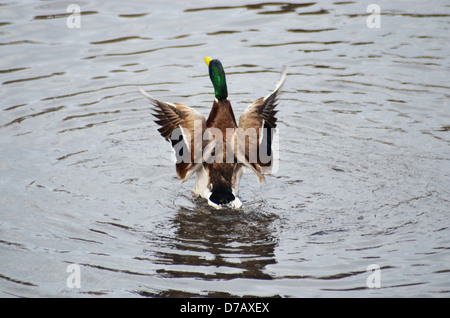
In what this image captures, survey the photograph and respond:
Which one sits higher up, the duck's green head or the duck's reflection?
the duck's green head

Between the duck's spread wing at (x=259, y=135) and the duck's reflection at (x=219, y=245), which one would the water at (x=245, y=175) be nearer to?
the duck's reflection at (x=219, y=245)

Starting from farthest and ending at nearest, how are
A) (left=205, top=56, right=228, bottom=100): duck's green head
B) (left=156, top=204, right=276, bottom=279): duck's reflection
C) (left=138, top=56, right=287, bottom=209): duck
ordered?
(left=205, top=56, right=228, bottom=100): duck's green head < (left=138, top=56, right=287, bottom=209): duck < (left=156, top=204, right=276, bottom=279): duck's reflection

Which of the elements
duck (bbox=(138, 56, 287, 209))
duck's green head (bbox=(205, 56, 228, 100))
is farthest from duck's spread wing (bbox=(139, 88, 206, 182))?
duck's green head (bbox=(205, 56, 228, 100))

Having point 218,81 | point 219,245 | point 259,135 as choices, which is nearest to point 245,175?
point 259,135

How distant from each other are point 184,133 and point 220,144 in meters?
0.38

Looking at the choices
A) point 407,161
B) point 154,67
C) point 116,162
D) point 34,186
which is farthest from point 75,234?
point 154,67

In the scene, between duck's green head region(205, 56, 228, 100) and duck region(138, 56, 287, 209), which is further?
duck's green head region(205, 56, 228, 100)

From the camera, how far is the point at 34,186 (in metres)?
7.21

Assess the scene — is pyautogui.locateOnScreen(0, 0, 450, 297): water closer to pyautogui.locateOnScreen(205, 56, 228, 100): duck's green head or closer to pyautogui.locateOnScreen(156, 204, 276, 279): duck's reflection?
pyautogui.locateOnScreen(156, 204, 276, 279): duck's reflection

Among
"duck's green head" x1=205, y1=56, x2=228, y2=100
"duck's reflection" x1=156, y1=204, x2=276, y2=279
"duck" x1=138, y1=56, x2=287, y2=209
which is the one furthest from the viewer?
"duck's green head" x1=205, y1=56, x2=228, y2=100

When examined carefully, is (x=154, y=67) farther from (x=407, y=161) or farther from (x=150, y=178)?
(x=407, y=161)

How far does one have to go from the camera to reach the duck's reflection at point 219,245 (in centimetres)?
566

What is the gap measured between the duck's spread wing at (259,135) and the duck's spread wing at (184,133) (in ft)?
1.31

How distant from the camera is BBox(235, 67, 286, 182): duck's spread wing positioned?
6.90 metres
